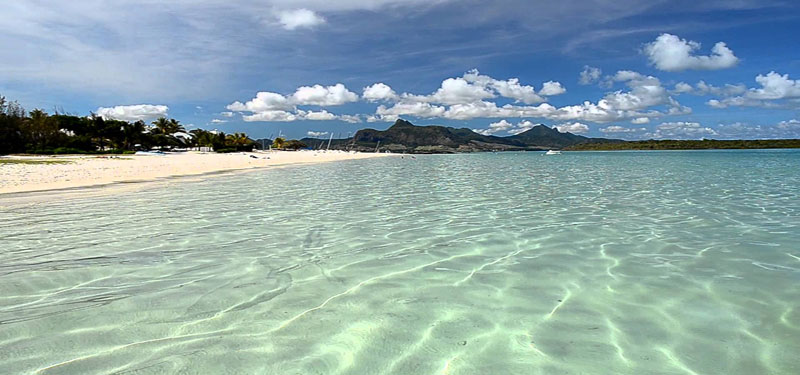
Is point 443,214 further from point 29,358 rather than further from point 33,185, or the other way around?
point 33,185

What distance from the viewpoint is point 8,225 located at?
9289mm

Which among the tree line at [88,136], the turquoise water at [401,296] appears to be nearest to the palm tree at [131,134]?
the tree line at [88,136]

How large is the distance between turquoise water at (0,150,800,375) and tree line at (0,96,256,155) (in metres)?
62.2

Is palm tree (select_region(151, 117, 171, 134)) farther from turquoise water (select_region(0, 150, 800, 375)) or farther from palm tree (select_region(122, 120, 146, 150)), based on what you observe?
turquoise water (select_region(0, 150, 800, 375))

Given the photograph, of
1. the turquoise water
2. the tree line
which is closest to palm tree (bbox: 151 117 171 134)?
the tree line

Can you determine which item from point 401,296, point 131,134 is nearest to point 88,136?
point 131,134

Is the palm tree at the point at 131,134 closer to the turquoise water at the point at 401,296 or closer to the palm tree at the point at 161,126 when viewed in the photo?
the palm tree at the point at 161,126

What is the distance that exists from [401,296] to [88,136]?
8258 cm

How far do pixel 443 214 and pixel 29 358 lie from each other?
8.76 meters

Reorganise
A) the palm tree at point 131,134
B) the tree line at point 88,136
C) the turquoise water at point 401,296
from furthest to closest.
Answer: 1. the palm tree at point 131,134
2. the tree line at point 88,136
3. the turquoise water at point 401,296

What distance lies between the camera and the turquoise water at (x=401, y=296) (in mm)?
3307

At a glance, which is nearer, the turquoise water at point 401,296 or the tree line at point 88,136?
the turquoise water at point 401,296

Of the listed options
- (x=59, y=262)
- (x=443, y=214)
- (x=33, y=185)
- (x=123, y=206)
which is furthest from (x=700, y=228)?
(x=33, y=185)

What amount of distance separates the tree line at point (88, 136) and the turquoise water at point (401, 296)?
204 ft
